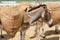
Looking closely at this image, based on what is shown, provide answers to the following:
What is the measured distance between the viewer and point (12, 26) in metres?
3.81

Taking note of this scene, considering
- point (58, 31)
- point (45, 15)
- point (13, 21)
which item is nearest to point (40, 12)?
point (45, 15)

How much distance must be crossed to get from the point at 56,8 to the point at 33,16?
0.64 m

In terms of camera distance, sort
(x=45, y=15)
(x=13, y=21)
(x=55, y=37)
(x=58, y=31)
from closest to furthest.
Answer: (x=13, y=21) → (x=45, y=15) → (x=55, y=37) → (x=58, y=31)

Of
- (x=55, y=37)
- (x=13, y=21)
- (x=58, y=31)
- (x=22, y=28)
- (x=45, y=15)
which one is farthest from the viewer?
(x=58, y=31)

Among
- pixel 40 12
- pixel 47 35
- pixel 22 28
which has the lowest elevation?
pixel 47 35

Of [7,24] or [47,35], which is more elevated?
[7,24]

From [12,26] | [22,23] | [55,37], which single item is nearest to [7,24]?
[12,26]

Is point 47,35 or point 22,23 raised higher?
point 22,23

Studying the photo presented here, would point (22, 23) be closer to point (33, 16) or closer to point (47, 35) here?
point (33, 16)

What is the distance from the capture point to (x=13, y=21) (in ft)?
Answer: 12.5

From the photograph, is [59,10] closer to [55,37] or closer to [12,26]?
[55,37]

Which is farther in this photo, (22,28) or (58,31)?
(58,31)

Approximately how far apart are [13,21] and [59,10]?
1.22 m

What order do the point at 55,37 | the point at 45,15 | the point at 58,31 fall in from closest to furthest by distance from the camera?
1. the point at 45,15
2. the point at 55,37
3. the point at 58,31
